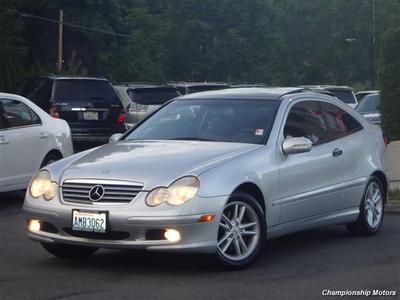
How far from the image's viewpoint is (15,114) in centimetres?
1192

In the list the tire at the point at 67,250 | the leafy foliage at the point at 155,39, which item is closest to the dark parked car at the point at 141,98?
the tire at the point at 67,250

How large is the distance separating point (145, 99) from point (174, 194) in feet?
50.4

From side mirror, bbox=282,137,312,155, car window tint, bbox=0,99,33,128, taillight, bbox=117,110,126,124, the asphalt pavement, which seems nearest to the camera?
the asphalt pavement

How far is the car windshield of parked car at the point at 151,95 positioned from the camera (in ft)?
73.1

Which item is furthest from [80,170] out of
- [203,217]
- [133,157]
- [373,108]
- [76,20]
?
[76,20]

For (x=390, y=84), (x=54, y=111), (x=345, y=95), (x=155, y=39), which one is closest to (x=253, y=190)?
(x=390, y=84)

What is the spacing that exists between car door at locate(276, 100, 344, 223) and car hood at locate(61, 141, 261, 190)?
0.48 meters

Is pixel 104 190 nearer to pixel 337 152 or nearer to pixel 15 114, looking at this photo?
pixel 337 152

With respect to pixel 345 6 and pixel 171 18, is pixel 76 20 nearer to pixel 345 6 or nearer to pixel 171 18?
pixel 171 18

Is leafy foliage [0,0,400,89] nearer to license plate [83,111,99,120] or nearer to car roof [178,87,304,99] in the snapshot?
license plate [83,111,99,120]

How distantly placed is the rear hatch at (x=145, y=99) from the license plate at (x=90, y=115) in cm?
268

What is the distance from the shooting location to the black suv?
1875 centimetres

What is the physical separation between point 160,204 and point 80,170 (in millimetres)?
A: 865

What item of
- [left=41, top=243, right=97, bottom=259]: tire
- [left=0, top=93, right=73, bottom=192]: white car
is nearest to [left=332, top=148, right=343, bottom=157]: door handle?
[left=41, top=243, right=97, bottom=259]: tire
